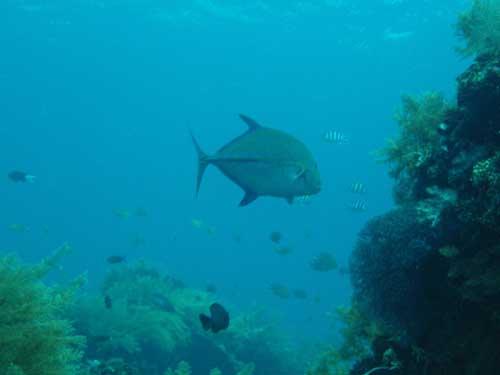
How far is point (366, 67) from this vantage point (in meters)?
51.7

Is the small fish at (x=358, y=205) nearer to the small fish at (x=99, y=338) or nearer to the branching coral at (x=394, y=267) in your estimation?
the small fish at (x=99, y=338)

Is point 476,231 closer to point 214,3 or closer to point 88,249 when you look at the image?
point 214,3

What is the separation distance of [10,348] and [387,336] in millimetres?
3168

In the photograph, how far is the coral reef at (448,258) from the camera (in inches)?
118

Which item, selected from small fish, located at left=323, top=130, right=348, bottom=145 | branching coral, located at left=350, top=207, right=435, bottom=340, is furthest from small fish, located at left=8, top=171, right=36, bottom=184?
branching coral, located at left=350, top=207, right=435, bottom=340

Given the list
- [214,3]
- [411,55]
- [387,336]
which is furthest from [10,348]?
[411,55]

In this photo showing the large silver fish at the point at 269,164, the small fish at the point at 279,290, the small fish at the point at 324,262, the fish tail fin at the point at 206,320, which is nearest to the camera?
the large silver fish at the point at 269,164

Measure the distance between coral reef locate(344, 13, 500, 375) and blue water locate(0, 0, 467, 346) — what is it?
83.4 inches

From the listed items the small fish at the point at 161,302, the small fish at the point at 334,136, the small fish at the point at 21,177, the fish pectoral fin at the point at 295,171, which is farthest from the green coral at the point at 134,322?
the small fish at the point at 334,136

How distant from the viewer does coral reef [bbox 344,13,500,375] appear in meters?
2.99

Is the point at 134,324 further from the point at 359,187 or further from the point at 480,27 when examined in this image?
the point at 480,27

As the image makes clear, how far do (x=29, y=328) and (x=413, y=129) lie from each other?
15.5 ft

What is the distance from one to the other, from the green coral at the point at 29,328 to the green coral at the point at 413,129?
13.1ft

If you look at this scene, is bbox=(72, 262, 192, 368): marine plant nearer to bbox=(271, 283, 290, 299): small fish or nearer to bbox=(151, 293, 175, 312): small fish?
bbox=(151, 293, 175, 312): small fish
